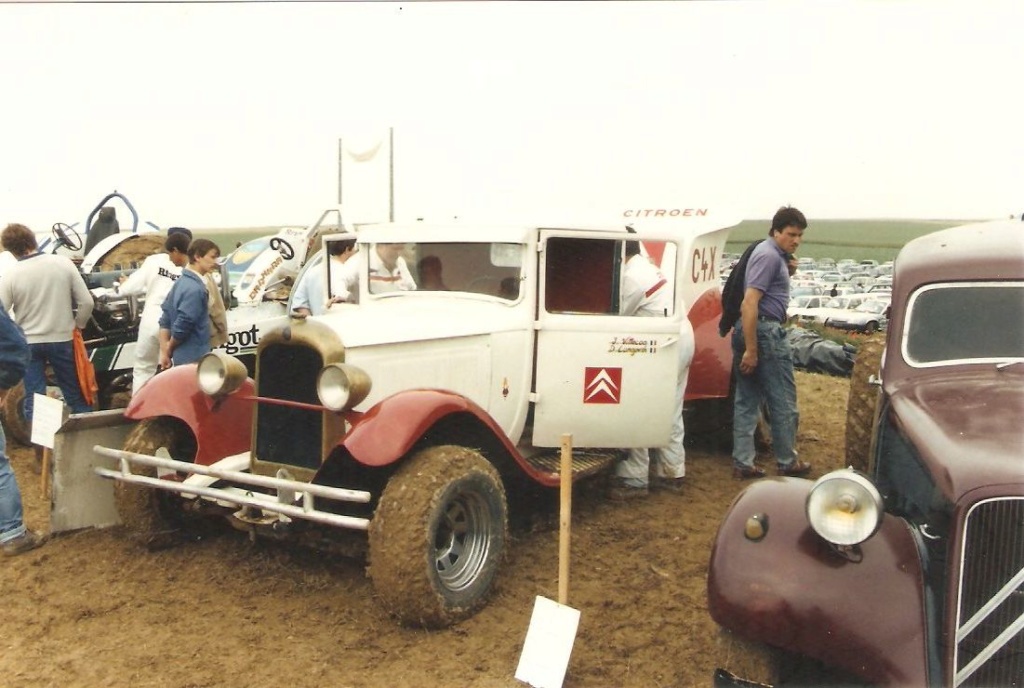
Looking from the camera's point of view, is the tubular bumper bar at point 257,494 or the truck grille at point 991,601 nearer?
the truck grille at point 991,601

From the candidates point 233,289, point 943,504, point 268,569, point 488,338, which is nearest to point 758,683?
point 943,504

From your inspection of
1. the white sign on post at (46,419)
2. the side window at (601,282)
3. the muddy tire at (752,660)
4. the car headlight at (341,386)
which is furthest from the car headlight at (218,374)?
the muddy tire at (752,660)

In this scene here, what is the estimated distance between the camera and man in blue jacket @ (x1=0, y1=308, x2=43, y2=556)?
404 cm

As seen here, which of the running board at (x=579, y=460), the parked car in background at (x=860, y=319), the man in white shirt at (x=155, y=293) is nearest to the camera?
the running board at (x=579, y=460)

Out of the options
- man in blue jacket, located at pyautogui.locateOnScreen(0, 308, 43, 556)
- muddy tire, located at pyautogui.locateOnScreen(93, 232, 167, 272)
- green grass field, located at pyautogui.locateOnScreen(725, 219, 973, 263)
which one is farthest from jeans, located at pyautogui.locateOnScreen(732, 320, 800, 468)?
green grass field, located at pyautogui.locateOnScreen(725, 219, 973, 263)

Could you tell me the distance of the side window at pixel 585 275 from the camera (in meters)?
4.50

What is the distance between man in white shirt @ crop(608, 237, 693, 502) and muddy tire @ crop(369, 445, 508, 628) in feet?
5.25

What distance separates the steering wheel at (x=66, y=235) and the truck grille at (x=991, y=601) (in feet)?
26.4

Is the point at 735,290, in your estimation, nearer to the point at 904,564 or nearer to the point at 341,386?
the point at 341,386

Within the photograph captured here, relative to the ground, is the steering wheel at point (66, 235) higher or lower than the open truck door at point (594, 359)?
higher

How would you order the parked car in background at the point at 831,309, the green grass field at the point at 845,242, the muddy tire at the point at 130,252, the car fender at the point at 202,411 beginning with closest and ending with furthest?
the car fender at the point at 202,411
the muddy tire at the point at 130,252
the parked car in background at the point at 831,309
the green grass field at the point at 845,242

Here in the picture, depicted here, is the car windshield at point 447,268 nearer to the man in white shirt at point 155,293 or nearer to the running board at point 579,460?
the running board at point 579,460

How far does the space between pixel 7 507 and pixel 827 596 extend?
13.1 ft

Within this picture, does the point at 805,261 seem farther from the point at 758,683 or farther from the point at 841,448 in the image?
the point at 758,683
